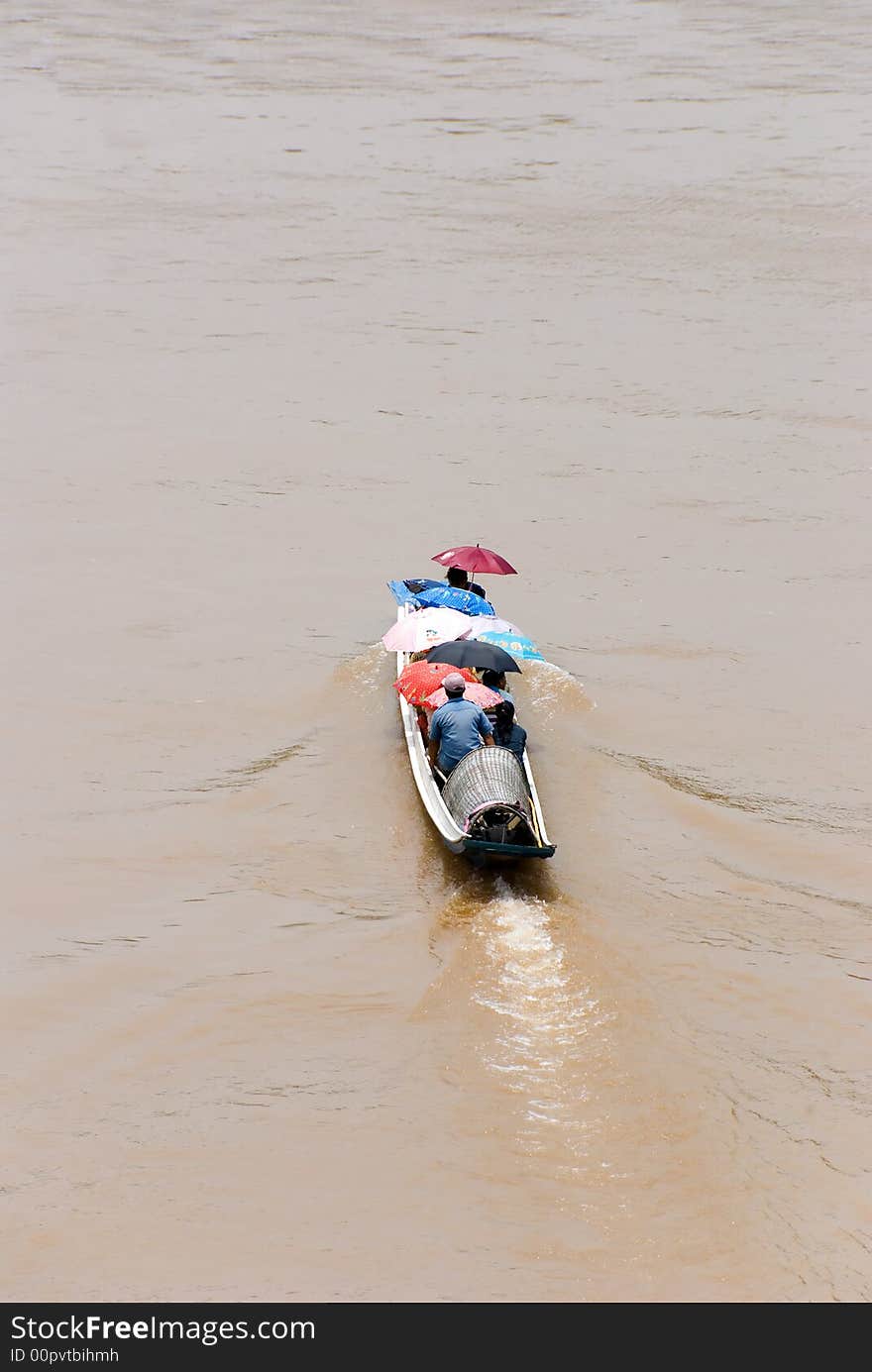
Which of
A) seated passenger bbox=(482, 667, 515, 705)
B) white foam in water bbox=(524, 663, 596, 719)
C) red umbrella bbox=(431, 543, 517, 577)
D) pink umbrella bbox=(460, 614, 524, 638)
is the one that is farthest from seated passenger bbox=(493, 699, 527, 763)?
red umbrella bbox=(431, 543, 517, 577)

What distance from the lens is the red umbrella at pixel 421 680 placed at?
37.2ft

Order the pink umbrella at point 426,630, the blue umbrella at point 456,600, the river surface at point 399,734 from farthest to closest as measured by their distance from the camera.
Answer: the blue umbrella at point 456,600 → the pink umbrella at point 426,630 → the river surface at point 399,734

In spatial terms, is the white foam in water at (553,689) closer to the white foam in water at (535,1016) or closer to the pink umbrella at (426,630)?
the pink umbrella at (426,630)

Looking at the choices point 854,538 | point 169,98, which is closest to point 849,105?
point 169,98

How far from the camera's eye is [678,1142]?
8133 mm

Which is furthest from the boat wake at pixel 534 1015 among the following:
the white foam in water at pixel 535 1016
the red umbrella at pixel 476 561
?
the red umbrella at pixel 476 561

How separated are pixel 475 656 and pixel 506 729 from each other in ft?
2.14

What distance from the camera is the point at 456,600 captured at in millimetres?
12906

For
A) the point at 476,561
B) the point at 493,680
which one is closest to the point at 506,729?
the point at 493,680

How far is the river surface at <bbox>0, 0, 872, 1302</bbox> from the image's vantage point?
780 centimetres

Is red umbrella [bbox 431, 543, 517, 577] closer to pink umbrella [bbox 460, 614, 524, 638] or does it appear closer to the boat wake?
pink umbrella [bbox 460, 614, 524, 638]

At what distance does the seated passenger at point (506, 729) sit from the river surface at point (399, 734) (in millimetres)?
718

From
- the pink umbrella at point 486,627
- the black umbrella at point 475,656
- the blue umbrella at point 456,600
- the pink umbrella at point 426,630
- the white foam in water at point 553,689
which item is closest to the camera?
the black umbrella at point 475,656

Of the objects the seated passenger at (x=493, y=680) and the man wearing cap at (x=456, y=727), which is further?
the seated passenger at (x=493, y=680)
